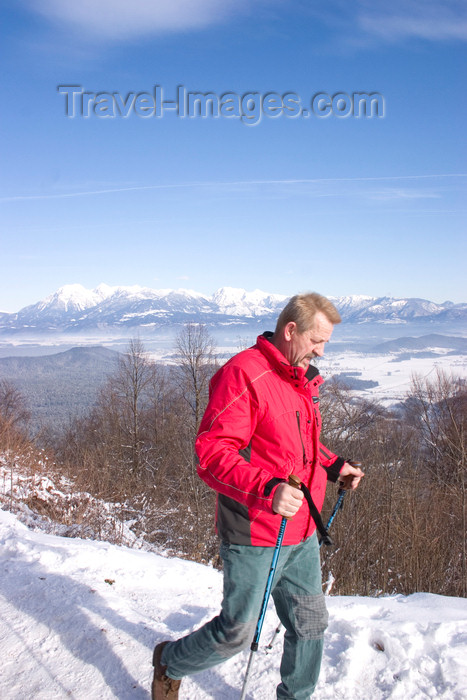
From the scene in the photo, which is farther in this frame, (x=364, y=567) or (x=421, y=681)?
(x=364, y=567)

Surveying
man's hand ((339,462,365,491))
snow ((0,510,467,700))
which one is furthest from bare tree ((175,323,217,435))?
man's hand ((339,462,365,491))

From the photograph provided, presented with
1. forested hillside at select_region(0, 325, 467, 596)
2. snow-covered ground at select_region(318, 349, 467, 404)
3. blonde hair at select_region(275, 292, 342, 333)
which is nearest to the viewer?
blonde hair at select_region(275, 292, 342, 333)

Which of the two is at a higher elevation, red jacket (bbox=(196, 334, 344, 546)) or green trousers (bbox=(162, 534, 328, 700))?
red jacket (bbox=(196, 334, 344, 546))

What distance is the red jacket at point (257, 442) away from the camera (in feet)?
7.47

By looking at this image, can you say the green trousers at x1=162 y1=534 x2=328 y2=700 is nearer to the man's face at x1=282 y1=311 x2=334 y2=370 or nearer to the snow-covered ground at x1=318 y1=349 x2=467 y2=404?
the man's face at x1=282 y1=311 x2=334 y2=370

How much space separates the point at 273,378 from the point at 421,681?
83.6 inches

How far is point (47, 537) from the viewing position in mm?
5457

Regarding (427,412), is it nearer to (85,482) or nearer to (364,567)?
(364,567)

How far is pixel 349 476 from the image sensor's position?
3.07 m

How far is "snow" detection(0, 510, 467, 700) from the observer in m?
2.98

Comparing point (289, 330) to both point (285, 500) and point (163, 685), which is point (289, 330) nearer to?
point (285, 500)

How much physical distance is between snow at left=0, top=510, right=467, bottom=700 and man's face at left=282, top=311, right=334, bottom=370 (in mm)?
2010

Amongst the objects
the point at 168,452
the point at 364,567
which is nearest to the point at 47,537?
the point at 364,567

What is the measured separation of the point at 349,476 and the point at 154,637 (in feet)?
5.92
